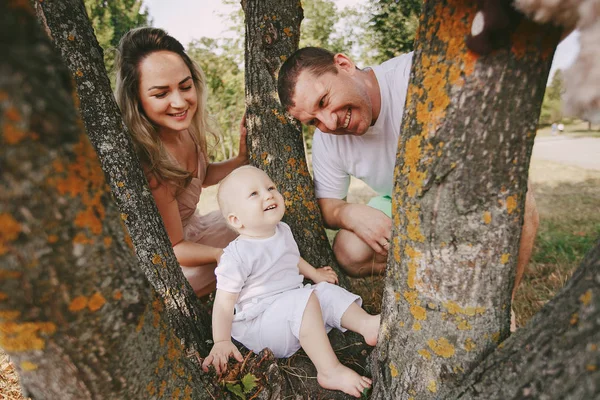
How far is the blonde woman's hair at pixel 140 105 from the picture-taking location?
8.42 ft

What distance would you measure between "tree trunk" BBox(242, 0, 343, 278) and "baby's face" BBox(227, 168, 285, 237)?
0.48 metres

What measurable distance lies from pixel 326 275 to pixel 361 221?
1.66 feet

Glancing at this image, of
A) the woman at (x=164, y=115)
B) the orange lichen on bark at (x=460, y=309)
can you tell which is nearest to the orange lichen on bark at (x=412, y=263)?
the orange lichen on bark at (x=460, y=309)

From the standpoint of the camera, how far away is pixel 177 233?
280 centimetres

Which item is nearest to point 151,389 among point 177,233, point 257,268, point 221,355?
point 221,355

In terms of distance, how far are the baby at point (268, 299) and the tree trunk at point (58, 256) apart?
913 mm

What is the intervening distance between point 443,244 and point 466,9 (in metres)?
0.69

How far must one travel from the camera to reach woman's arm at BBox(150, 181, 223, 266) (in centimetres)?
257

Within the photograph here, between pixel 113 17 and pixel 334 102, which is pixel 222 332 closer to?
pixel 334 102

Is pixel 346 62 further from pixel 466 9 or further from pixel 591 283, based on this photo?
pixel 591 283

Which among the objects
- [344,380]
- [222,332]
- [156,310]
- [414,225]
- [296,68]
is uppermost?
[296,68]

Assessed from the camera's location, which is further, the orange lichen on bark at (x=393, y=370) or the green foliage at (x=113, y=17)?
the green foliage at (x=113, y=17)

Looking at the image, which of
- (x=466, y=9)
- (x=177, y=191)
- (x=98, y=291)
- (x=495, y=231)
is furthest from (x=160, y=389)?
(x=177, y=191)

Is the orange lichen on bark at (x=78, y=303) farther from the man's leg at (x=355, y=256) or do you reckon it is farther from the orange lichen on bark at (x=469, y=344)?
the man's leg at (x=355, y=256)
